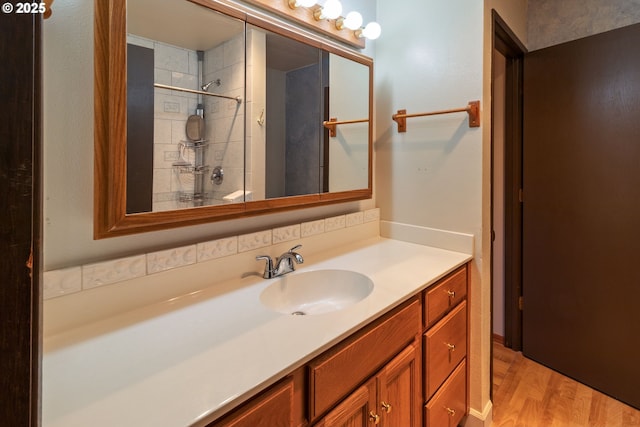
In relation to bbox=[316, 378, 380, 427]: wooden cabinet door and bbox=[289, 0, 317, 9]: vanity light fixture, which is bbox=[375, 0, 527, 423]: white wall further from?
bbox=[316, 378, 380, 427]: wooden cabinet door

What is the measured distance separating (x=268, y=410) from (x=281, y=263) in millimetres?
611

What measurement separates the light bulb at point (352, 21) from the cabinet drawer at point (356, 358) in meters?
1.29

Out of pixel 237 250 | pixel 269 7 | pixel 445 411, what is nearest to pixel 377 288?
pixel 237 250

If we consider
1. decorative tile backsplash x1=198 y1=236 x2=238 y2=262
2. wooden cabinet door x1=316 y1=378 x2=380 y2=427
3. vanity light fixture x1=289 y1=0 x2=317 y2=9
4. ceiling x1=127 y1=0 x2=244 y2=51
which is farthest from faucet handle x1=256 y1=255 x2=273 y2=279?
vanity light fixture x1=289 y1=0 x2=317 y2=9

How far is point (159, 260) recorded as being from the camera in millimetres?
966

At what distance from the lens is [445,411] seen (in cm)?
133

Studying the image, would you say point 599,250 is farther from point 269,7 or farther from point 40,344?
point 40,344

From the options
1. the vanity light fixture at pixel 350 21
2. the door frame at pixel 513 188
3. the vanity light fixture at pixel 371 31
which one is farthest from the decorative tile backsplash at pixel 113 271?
the door frame at pixel 513 188

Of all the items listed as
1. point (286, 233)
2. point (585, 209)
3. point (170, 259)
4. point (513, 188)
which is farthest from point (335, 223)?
point (585, 209)

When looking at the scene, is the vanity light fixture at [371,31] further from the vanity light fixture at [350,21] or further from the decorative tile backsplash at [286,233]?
the decorative tile backsplash at [286,233]

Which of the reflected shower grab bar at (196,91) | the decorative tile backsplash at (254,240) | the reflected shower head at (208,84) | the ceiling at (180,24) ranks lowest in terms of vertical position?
the decorative tile backsplash at (254,240)

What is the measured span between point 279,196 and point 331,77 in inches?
25.5

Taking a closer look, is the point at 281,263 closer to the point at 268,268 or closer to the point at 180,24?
the point at 268,268

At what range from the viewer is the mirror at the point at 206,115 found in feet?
2.74
